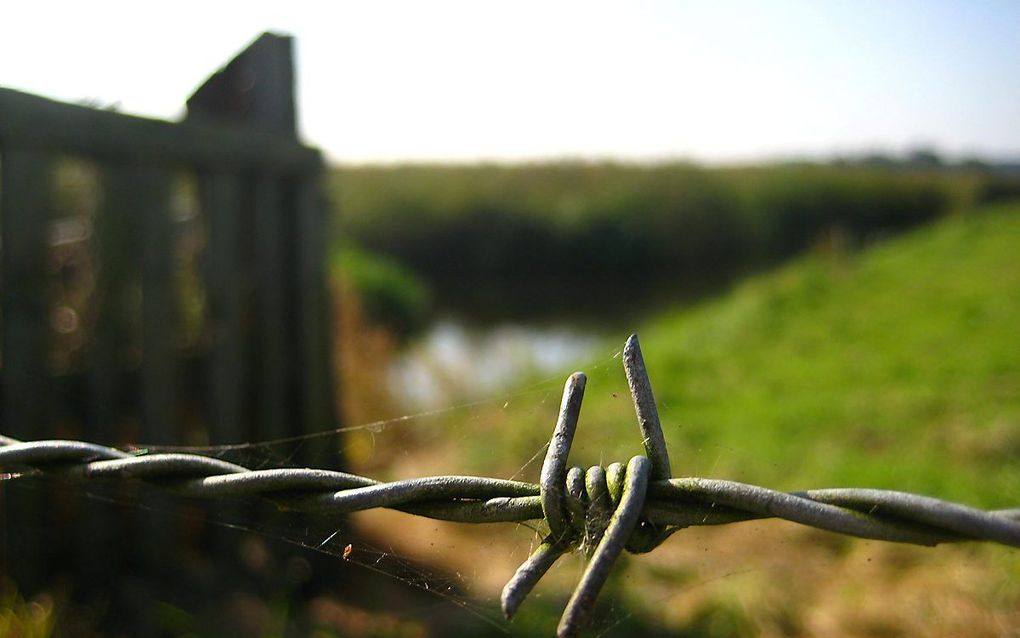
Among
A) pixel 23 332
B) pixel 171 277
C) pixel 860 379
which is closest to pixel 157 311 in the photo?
pixel 171 277

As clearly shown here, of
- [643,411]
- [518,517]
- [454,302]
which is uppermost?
[643,411]

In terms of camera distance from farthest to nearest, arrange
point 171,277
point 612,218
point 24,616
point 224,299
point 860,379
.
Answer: point 612,218, point 860,379, point 224,299, point 171,277, point 24,616

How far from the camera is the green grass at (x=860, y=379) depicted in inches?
217

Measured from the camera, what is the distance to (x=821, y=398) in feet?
23.9

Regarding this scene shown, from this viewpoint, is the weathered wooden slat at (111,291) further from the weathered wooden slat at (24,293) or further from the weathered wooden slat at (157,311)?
the weathered wooden slat at (24,293)

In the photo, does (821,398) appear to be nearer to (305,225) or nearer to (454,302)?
(305,225)

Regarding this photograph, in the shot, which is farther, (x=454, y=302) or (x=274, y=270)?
(x=454, y=302)

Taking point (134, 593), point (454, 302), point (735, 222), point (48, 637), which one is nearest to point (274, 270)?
point (134, 593)

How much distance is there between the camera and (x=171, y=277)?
3602 millimetres

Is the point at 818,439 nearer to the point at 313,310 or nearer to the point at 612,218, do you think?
the point at 313,310

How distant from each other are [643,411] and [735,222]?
2767 cm

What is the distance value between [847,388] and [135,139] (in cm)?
630

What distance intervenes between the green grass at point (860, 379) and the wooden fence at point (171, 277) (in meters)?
1.95

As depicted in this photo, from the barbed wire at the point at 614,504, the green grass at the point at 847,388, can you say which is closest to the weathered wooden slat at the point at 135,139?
the green grass at the point at 847,388
